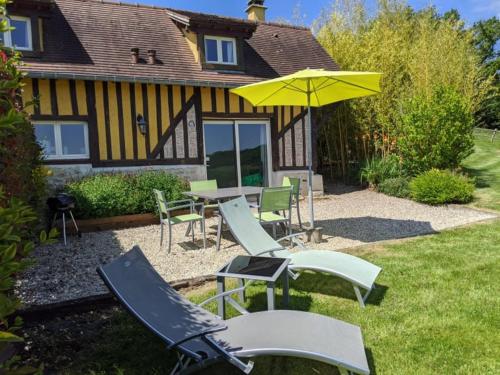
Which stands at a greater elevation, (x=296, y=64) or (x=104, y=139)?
(x=296, y=64)

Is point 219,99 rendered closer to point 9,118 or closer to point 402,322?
point 402,322

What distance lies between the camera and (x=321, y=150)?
42.9ft

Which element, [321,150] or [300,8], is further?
A: [300,8]

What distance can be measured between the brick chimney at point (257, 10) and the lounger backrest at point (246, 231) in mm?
10076

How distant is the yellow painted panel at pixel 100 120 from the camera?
8.16 meters

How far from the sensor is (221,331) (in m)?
2.31

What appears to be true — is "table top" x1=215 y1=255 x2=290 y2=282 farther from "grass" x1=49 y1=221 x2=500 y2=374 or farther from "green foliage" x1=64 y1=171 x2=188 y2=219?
"green foliage" x1=64 y1=171 x2=188 y2=219

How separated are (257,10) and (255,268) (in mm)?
11885

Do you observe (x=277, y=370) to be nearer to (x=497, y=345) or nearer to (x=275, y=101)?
(x=497, y=345)

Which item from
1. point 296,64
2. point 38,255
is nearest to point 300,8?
point 296,64

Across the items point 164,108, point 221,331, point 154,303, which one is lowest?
point 221,331

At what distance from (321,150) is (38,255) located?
970 centimetres

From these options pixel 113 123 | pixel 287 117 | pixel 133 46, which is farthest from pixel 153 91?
pixel 287 117

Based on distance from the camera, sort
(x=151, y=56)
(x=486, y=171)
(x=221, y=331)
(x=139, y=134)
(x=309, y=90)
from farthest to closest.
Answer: (x=486, y=171) → (x=151, y=56) → (x=139, y=134) → (x=309, y=90) → (x=221, y=331)
